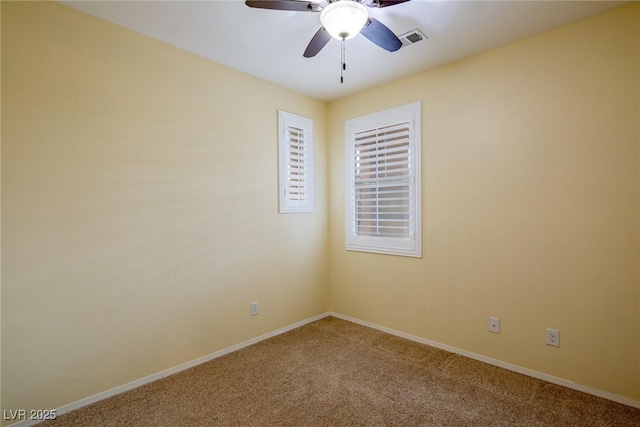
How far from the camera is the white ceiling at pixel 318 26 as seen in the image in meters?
2.06

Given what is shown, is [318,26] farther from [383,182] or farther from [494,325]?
[494,325]

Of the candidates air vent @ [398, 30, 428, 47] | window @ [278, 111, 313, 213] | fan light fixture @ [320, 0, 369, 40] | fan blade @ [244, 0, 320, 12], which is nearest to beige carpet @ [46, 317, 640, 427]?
window @ [278, 111, 313, 213]

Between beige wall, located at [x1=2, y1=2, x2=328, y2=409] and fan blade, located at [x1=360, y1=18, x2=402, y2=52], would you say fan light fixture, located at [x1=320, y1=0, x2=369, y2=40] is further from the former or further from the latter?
beige wall, located at [x1=2, y1=2, x2=328, y2=409]

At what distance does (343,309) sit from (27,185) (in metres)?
3.10

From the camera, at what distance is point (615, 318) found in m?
2.11

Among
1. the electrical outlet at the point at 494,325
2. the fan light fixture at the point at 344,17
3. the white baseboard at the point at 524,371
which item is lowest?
the white baseboard at the point at 524,371

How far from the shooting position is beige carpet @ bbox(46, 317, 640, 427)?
1.96 meters

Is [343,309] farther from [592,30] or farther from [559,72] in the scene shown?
Answer: [592,30]

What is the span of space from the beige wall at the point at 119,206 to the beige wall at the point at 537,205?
164 centimetres

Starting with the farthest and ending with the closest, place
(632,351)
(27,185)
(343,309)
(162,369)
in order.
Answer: (343,309)
(162,369)
(632,351)
(27,185)

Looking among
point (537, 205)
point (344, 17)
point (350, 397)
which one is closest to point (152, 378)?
point (350, 397)

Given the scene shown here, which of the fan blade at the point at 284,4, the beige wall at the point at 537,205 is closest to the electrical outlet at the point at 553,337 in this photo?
the beige wall at the point at 537,205

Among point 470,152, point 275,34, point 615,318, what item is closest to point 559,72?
point 470,152

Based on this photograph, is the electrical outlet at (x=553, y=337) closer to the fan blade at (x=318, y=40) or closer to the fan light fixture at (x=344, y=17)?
the fan light fixture at (x=344, y=17)
